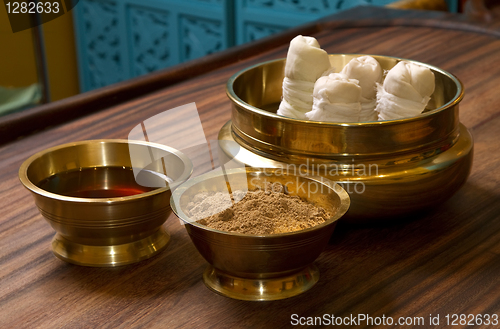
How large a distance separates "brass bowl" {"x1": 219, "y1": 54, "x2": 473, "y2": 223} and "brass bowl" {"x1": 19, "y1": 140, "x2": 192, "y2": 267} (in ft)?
0.30

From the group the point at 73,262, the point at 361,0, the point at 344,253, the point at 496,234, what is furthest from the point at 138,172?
the point at 361,0

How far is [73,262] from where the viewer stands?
57 centimetres

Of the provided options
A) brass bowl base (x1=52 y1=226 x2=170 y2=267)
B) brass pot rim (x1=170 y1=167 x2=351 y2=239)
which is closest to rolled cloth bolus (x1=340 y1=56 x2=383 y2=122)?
brass pot rim (x1=170 y1=167 x2=351 y2=239)

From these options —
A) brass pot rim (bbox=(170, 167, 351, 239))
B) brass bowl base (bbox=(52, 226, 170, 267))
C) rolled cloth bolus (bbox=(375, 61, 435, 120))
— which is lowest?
brass bowl base (bbox=(52, 226, 170, 267))

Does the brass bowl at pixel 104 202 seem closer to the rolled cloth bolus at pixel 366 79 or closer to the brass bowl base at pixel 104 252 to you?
the brass bowl base at pixel 104 252

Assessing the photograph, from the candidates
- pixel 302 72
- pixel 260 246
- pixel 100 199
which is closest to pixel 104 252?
pixel 100 199

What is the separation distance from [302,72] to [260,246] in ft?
0.79

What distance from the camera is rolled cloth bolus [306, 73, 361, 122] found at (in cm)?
58

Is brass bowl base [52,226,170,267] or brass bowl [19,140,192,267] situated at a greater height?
brass bowl [19,140,192,267]

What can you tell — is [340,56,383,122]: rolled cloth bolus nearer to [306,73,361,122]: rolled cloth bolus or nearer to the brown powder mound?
[306,73,361,122]: rolled cloth bolus

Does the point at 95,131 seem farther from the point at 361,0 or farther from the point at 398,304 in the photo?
A: the point at 361,0

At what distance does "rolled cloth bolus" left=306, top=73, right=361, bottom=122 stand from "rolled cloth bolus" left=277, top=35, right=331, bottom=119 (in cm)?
4

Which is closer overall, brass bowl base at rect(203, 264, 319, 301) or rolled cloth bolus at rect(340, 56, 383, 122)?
brass bowl base at rect(203, 264, 319, 301)

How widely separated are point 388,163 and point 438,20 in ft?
3.41
